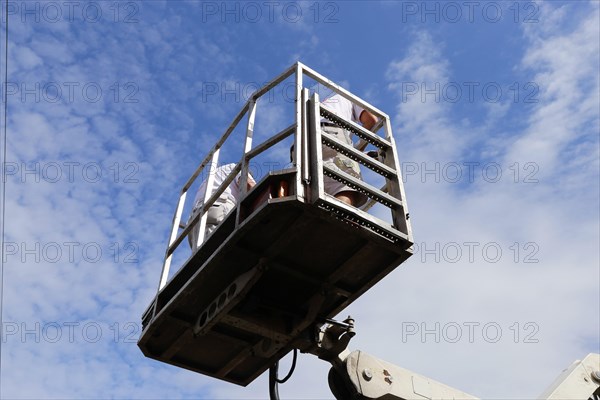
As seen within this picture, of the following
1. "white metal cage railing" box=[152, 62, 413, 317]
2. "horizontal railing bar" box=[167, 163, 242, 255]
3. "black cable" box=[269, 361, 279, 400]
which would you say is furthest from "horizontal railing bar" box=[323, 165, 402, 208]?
"black cable" box=[269, 361, 279, 400]

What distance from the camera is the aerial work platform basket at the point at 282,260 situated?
212 inches

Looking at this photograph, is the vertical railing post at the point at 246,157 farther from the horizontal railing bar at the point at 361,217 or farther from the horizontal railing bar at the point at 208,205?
the horizontal railing bar at the point at 361,217

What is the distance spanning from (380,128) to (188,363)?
3031 millimetres

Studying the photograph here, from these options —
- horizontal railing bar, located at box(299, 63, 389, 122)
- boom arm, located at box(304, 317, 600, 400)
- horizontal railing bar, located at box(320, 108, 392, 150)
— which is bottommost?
boom arm, located at box(304, 317, 600, 400)

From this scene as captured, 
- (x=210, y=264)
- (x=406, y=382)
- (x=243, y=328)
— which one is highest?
(x=210, y=264)

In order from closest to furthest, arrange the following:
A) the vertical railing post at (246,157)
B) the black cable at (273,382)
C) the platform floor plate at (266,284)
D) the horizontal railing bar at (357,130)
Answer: the platform floor plate at (266,284) → the vertical railing post at (246,157) → the horizontal railing bar at (357,130) → the black cable at (273,382)

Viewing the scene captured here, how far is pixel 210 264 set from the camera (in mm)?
5727

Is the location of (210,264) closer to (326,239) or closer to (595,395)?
(326,239)

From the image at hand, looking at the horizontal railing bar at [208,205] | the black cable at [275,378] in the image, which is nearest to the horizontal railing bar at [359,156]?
the horizontal railing bar at [208,205]

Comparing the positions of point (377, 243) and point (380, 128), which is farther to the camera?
point (380, 128)

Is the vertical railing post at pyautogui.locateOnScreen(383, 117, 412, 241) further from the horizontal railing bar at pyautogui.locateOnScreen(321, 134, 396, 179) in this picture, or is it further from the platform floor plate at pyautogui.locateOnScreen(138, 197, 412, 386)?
the platform floor plate at pyautogui.locateOnScreen(138, 197, 412, 386)

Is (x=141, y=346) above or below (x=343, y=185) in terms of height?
below

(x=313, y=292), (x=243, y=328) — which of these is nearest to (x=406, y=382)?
(x=313, y=292)

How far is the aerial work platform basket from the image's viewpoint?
17.7 feet
